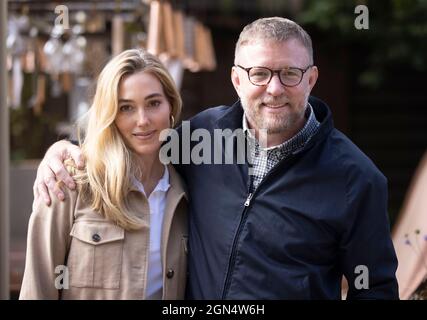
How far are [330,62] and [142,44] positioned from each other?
3089mm

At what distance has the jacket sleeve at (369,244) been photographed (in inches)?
87.4

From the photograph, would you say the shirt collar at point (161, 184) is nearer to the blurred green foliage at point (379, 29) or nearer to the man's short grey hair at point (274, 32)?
the man's short grey hair at point (274, 32)

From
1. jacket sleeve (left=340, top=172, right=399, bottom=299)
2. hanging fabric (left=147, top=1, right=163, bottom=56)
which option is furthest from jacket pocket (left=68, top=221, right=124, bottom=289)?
hanging fabric (left=147, top=1, right=163, bottom=56)

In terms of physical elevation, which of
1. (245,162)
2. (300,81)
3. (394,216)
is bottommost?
(394,216)

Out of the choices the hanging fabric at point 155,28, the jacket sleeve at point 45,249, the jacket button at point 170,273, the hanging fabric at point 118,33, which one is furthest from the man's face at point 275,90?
the hanging fabric at point 118,33

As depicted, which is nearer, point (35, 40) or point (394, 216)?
point (35, 40)

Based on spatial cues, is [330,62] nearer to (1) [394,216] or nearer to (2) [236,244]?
(1) [394,216]

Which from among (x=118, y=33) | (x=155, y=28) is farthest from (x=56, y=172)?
(x=118, y=33)

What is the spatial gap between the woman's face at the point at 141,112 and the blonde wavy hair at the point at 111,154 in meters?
0.02

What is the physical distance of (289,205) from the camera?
224 centimetres

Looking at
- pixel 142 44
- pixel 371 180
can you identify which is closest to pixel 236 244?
pixel 371 180

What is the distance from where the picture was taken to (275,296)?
221 centimetres

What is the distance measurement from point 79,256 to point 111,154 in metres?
0.32
